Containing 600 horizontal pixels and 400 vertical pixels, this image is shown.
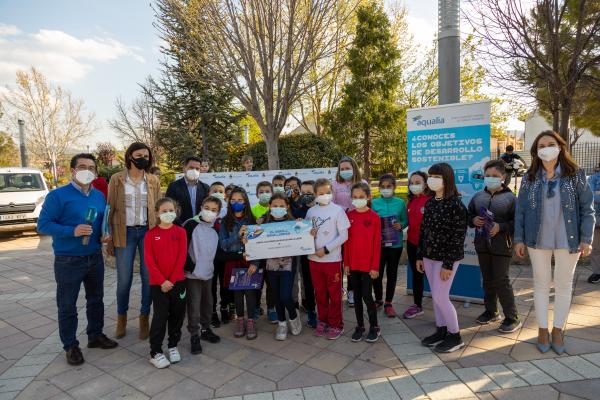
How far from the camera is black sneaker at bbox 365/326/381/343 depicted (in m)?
3.93

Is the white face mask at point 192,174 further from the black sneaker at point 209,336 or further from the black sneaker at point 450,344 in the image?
the black sneaker at point 450,344

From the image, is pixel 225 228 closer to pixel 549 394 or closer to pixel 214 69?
pixel 549 394

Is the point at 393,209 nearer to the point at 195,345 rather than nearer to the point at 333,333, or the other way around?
the point at 333,333

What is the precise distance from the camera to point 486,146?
4.75 meters

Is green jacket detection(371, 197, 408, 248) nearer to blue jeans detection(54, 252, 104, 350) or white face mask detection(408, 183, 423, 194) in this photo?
white face mask detection(408, 183, 423, 194)

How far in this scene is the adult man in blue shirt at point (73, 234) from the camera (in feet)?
11.8

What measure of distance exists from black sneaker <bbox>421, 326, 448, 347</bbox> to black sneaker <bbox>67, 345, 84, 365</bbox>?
351cm

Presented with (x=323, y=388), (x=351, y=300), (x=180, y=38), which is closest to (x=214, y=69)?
(x=180, y=38)

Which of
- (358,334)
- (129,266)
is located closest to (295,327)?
(358,334)

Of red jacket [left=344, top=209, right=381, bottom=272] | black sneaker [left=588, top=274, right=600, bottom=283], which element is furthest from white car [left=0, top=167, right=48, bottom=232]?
black sneaker [left=588, top=274, right=600, bottom=283]

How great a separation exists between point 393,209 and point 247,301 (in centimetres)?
209

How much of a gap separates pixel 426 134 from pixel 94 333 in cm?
484

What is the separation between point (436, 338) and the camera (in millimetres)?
3824

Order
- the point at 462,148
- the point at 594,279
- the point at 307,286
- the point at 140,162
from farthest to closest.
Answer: the point at 594,279 < the point at 462,148 < the point at 307,286 < the point at 140,162
